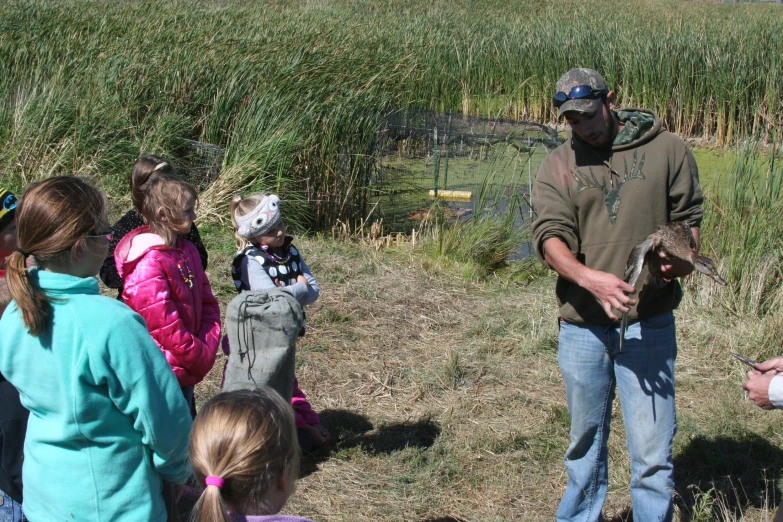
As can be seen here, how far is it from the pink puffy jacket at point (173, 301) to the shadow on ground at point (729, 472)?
2167 millimetres

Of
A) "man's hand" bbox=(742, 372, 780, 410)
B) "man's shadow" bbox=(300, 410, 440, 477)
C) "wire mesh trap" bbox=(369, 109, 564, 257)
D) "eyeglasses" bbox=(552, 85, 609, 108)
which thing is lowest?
"man's shadow" bbox=(300, 410, 440, 477)

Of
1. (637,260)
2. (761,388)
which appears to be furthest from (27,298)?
(761,388)

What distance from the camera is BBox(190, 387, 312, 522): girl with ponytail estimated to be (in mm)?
1508

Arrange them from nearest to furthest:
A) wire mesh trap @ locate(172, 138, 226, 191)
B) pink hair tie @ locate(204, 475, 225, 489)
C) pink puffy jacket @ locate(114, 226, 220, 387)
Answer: pink hair tie @ locate(204, 475, 225, 489), pink puffy jacket @ locate(114, 226, 220, 387), wire mesh trap @ locate(172, 138, 226, 191)

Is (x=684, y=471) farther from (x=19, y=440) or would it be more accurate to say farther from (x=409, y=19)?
(x=409, y=19)

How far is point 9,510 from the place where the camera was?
2.32 m

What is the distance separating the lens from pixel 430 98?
436 inches

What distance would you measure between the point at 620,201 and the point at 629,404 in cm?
73

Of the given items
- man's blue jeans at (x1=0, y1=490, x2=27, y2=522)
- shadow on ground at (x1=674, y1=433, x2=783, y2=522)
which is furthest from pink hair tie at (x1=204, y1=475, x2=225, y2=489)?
shadow on ground at (x1=674, y1=433, x2=783, y2=522)

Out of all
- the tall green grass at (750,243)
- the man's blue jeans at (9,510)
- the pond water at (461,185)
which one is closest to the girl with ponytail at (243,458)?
the man's blue jeans at (9,510)

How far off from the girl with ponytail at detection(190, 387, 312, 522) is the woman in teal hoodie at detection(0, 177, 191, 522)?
31 cm

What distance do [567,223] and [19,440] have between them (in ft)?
6.44

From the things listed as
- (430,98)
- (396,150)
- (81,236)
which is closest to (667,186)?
(81,236)

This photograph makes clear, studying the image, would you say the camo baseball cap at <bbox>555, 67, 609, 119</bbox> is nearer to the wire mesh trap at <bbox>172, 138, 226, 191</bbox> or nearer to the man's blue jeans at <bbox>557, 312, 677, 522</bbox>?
the man's blue jeans at <bbox>557, 312, 677, 522</bbox>
